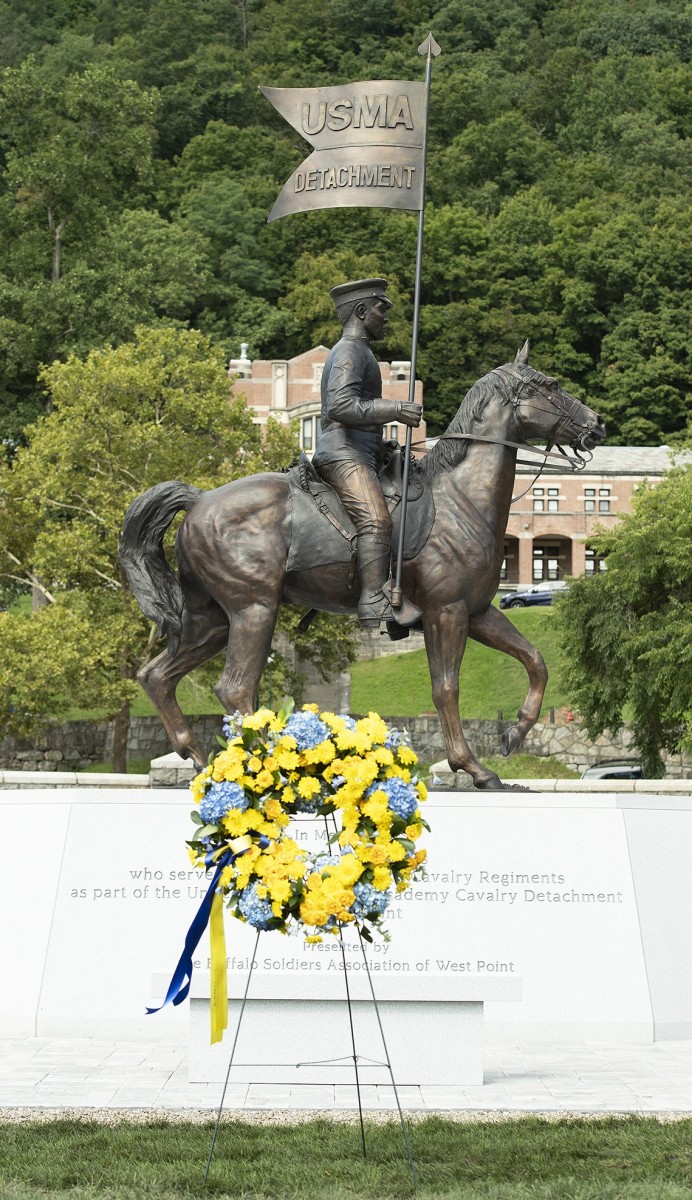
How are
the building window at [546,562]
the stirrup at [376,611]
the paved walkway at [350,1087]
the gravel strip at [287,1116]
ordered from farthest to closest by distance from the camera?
the building window at [546,562]
the stirrup at [376,611]
the paved walkway at [350,1087]
the gravel strip at [287,1116]

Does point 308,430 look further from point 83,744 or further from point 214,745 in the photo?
point 214,745

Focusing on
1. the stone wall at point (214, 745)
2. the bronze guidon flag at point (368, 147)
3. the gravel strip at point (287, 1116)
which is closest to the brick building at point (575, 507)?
the stone wall at point (214, 745)

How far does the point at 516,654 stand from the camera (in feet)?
37.9

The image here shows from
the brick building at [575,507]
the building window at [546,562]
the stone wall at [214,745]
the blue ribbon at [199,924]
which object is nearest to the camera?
the blue ribbon at [199,924]

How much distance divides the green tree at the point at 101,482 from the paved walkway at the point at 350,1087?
68.1 feet

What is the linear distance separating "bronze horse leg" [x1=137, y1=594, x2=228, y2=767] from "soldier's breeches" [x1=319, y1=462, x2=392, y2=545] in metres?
1.39

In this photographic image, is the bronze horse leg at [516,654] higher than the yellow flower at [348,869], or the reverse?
the bronze horse leg at [516,654]

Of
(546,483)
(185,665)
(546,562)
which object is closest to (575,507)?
(546,483)

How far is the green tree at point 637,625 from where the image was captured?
30766mm

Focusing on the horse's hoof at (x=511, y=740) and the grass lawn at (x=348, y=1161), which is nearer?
the grass lawn at (x=348, y=1161)

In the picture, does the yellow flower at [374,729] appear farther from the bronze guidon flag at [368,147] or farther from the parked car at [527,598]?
the parked car at [527,598]

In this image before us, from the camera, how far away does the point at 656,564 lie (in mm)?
31609

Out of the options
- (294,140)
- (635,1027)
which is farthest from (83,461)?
(294,140)

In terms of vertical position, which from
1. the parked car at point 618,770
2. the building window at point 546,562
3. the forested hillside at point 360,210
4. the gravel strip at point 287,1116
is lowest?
the gravel strip at point 287,1116
